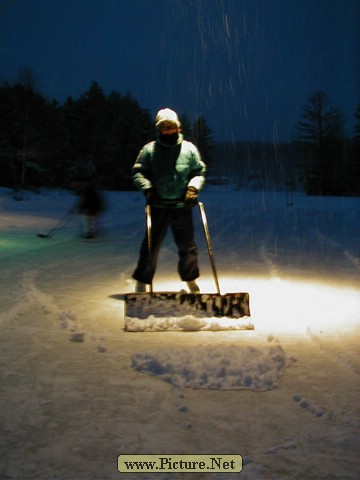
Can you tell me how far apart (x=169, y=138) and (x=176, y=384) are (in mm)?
2907

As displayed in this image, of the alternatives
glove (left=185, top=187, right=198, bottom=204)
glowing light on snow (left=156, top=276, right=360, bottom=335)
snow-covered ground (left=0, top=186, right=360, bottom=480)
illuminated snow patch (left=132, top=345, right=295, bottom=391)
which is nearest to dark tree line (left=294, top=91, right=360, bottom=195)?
glowing light on snow (left=156, top=276, right=360, bottom=335)

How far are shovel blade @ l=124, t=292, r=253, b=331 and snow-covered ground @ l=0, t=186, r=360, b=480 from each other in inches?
8.9

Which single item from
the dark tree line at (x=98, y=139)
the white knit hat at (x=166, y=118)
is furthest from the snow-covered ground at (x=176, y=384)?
the dark tree line at (x=98, y=139)

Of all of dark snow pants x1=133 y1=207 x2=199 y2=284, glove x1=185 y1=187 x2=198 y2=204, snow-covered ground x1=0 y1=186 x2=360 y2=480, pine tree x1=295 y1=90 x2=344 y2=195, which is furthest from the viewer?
pine tree x1=295 y1=90 x2=344 y2=195

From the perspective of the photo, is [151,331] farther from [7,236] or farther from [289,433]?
[7,236]

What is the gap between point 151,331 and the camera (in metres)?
4.62

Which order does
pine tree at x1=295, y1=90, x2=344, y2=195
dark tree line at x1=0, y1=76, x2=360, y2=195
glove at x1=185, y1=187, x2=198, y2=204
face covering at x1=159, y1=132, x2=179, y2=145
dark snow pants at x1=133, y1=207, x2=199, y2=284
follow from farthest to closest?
pine tree at x1=295, y1=90, x2=344, y2=195 < dark tree line at x1=0, y1=76, x2=360, y2=195 < dark snow pants at x1=133, y1=207, x2=199, y2=284 < face covering at x1=159, y1=132, x2=179, y2=145 < glove at x1=185, y1=187, x2=198, y2=204

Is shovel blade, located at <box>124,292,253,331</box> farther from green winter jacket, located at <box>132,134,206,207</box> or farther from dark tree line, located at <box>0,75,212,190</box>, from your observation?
dark tree line, located at <box>0,75,212,190</box>

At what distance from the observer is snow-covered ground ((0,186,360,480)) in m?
2.48

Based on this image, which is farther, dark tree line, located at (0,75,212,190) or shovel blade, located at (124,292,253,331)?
dark tree line, located at (0,75,212,190)

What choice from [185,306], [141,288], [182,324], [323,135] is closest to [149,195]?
[141,288]

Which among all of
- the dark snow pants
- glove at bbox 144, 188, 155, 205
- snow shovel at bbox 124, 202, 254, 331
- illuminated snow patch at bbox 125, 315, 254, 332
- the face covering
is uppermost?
the face covering

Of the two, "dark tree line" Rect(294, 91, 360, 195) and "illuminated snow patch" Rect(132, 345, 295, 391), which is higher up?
"dark tree line" Rect(294, 91, 360, 195)

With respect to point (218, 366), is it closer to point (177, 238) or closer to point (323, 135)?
point (177, 238)
